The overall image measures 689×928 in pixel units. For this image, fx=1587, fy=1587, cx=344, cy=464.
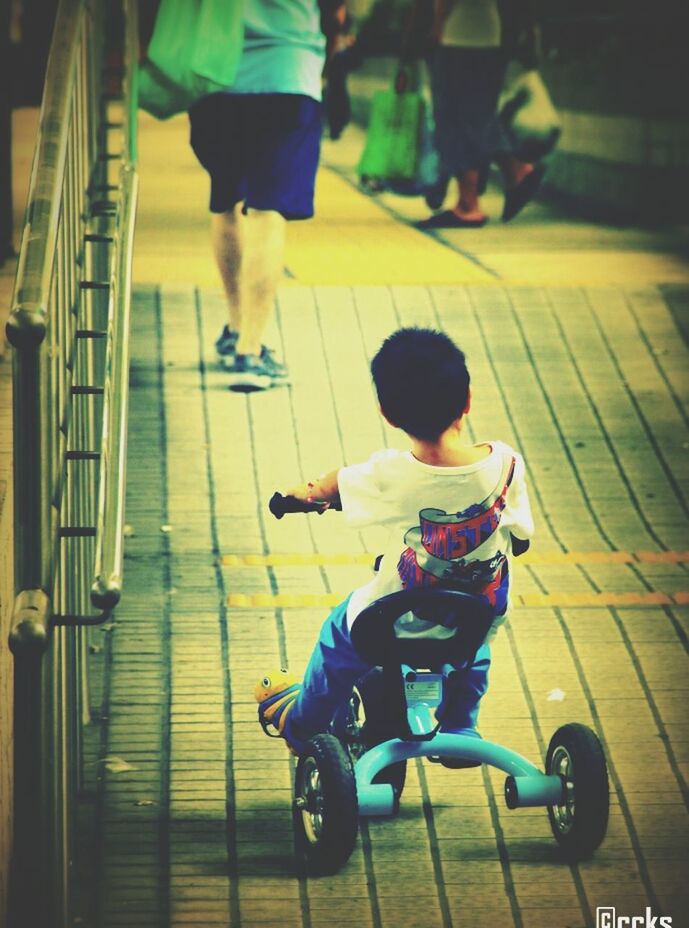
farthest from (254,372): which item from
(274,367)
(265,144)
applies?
(265,144)

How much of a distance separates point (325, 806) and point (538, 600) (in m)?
1.89

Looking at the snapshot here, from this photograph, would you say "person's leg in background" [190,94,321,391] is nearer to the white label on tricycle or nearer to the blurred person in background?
the blurred person in background

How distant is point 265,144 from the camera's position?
6480mm

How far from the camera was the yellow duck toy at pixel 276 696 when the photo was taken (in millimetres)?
4109

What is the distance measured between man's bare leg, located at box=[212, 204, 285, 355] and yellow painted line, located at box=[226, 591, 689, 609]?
170 cm

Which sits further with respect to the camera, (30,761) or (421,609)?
(421,609)

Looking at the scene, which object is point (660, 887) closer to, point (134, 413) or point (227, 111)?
point (134, 413)

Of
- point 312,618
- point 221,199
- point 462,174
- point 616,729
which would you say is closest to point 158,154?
point 462,174

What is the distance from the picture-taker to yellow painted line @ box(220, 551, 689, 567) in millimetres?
5598

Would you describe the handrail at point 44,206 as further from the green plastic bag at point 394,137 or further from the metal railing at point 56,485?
the green plastic bag at point 394,137

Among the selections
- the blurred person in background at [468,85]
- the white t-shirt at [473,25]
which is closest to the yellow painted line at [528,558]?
the blurred person in background at [468,85]

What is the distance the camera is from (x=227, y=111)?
6520mm

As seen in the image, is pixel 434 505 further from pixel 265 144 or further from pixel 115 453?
pixel 265 144

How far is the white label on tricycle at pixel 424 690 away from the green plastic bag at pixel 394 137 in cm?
602
